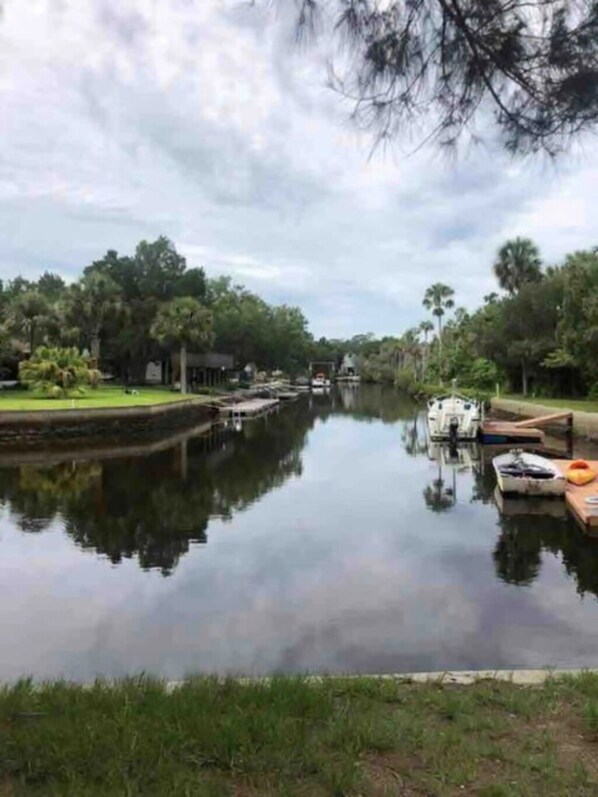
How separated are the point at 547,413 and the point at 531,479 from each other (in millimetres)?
19225

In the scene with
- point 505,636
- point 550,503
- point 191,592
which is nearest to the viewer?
point 505,636

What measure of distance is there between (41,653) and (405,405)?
56.2 meters

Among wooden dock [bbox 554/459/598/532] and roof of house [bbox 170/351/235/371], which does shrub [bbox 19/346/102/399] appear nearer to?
roof of house [bbox 170/351/235/371]

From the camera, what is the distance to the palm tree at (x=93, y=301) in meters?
52.4

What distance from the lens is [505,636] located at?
8.49 metres

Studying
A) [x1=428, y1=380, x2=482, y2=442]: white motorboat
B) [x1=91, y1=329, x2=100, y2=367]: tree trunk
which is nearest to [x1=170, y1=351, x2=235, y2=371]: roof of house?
[x1=91, y1=329, x2=100, y2=367]: tree trunk

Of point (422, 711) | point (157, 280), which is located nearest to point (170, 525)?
point (422, 711)

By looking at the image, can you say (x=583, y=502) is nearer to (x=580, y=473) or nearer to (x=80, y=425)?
(x=580, y=473)

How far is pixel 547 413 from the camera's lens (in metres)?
35.3

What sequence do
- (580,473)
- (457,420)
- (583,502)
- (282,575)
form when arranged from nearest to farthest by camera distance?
(282,575) → (583,502) → (580,473) → (457,420)

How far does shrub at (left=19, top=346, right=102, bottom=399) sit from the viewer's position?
38.0 metres

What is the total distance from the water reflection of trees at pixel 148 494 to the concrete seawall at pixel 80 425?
3.55 metres

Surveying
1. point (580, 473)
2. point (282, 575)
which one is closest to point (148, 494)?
point (282, 575)

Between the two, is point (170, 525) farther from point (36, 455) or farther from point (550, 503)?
point (36, 455)
